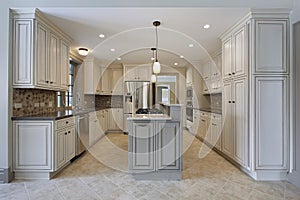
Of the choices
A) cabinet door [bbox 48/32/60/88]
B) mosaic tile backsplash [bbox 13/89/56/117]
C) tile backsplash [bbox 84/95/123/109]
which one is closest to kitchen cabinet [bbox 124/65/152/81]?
tile backsplash [bbox 84/95/123/109]

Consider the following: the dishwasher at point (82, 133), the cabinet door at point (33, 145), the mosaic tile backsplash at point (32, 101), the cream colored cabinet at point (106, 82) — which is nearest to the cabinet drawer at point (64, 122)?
the cabinet door at point (33, 145)

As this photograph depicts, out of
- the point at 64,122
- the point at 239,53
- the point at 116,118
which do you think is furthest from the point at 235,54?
the point at 116,118

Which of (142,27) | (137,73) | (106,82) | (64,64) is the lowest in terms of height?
(106,82)

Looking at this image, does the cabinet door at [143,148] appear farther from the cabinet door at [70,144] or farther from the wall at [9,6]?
the wall at [9,6]

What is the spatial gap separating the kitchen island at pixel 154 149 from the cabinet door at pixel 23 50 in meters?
1.76

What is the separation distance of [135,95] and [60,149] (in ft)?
13.4

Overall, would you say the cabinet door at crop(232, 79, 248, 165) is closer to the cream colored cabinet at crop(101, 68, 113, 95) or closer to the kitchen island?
the kitchen island

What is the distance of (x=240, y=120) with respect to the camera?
3465mm

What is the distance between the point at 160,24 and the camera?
11.7ft

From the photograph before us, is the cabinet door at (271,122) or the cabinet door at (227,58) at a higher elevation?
the cabinet door at (227,58)

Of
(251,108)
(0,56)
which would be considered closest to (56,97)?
(0,56)

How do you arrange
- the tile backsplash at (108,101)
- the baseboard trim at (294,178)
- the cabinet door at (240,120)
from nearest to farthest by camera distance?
the baseboard trim at (294,178) < the cabinet door at (240,120) < the tile backsplash at (108,101)

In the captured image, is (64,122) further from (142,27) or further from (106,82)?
(106,82)

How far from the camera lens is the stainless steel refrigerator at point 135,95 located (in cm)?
718
